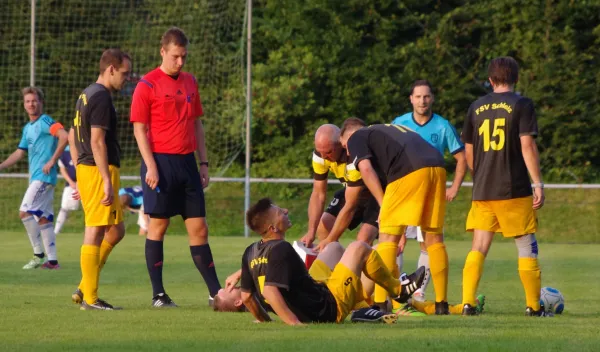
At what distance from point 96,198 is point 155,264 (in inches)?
30.7

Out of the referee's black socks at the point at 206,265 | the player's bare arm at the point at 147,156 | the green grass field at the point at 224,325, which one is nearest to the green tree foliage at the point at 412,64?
the green grass field at the point at 224,325

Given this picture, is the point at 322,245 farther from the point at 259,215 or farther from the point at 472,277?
the point at 259,215

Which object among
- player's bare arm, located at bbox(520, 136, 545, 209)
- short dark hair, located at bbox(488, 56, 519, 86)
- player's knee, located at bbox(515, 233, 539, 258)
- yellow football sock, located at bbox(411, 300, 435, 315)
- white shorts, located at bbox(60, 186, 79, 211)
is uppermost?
short dark hair, located at bbox(488, 56, 519, 86)

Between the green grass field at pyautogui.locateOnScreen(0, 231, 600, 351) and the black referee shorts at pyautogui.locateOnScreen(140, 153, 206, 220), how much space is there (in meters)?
0.76

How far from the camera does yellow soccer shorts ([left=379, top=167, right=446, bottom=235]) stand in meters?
8.35

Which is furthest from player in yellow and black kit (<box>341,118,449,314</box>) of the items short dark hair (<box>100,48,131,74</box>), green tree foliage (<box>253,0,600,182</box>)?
green tree foliage (<box>253,0,600,182</box>)

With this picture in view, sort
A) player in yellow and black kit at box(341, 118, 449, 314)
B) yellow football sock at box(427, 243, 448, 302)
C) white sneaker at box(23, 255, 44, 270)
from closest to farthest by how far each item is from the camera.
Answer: player in yellow and black kit at box(341, 118, 449, 314)
yellow football sock at box(427, 243, 448, 302)
white sneaker at box(23, 255, 44, 270)

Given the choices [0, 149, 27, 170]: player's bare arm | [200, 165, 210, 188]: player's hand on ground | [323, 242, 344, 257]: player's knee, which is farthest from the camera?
[0, 149, 27, 170]: player's bare arm

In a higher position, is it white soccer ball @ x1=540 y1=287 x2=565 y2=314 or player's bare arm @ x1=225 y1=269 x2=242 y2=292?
player's bare arm @ x1=225 y1=269 x2=242 y2=292

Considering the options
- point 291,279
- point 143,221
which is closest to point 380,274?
point 291,279

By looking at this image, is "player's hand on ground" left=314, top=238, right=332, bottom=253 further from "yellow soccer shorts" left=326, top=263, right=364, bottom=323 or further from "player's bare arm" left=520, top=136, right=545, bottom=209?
"player's bare arm" left=520, top=136, right=545, bottom=209

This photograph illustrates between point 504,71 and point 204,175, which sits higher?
point 504,71

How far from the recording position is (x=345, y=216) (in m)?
9.20

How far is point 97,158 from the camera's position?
9.01 m
